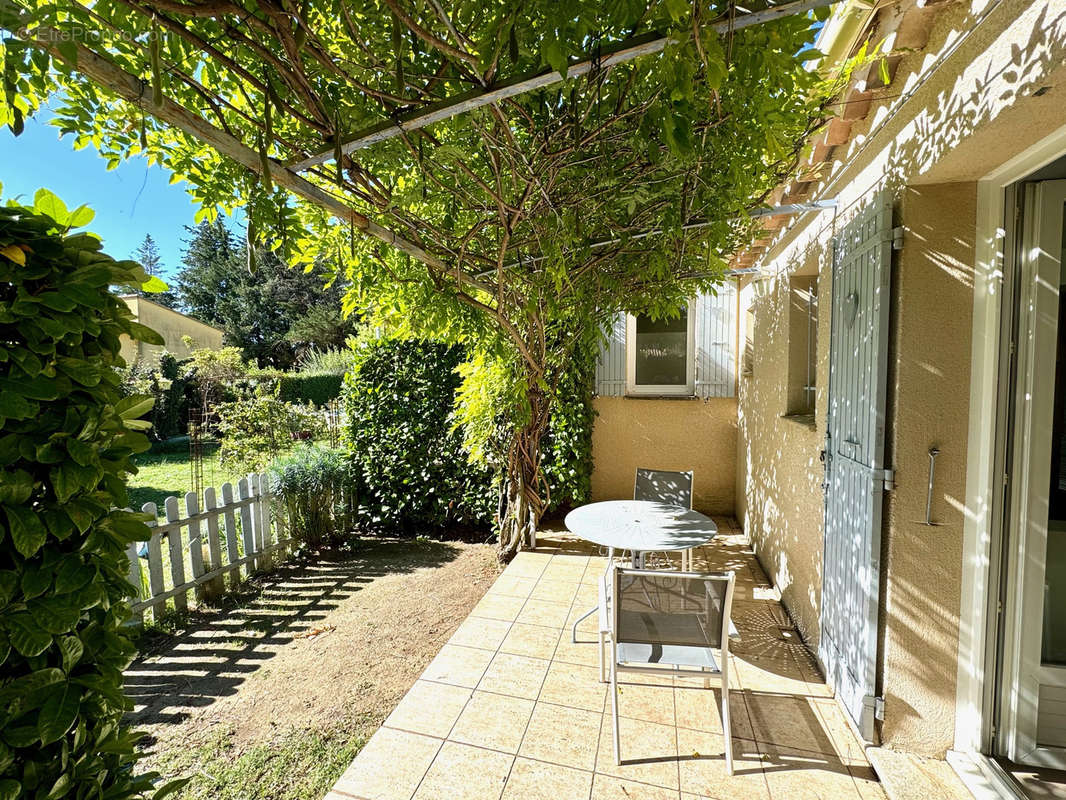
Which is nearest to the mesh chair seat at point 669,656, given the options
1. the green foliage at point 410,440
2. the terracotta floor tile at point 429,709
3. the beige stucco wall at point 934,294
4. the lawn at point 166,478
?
the beige stucco wall at point 934,294

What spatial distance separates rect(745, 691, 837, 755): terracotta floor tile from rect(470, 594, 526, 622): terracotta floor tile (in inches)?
62.8

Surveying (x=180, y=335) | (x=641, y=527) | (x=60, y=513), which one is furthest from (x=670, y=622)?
(x=180, y=335)

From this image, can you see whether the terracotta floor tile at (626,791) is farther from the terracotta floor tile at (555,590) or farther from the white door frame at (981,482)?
the terracotta floor tile at (555,590)

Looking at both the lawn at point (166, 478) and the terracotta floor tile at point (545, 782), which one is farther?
the lawn at point (166, 478)

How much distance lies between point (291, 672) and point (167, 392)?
42.1 feet

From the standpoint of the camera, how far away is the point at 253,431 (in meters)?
6.71

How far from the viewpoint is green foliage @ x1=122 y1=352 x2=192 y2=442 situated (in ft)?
39.2

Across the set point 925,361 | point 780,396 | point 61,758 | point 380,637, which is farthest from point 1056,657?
point 380,637

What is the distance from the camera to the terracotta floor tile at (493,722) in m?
2.27

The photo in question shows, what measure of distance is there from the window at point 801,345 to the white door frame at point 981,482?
6.20ft

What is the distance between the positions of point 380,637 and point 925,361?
11.2ft

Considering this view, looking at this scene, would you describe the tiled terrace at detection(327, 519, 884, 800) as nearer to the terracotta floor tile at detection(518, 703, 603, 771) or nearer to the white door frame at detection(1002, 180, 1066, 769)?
the terracotta floor tile at detection(518, 703, 603, 771)

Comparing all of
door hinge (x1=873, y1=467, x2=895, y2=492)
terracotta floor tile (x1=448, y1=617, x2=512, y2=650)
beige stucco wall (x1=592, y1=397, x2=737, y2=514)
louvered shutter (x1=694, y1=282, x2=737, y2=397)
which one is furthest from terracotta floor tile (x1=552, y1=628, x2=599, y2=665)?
louvered shutter (x1=694, y1=282, x2=737, y2=397)

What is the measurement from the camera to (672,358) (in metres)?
6.58
